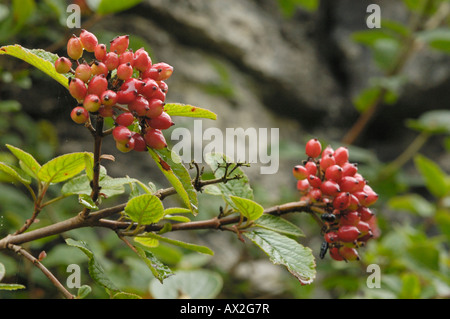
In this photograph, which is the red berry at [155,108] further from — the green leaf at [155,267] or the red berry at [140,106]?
the green leaf at [155,267]

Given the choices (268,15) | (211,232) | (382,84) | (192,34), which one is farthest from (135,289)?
(268,15)

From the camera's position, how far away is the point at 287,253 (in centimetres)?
50

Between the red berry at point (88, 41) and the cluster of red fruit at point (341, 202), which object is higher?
the red berry at point (88, 41)

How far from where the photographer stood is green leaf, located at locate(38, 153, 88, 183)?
1.61 feet

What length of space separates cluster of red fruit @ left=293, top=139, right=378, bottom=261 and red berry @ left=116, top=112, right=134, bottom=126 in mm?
242

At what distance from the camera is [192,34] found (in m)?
1.77

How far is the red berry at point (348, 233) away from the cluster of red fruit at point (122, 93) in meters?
0.24

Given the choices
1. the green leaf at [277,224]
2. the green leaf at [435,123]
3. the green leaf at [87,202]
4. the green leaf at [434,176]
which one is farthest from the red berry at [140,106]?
the green leaf at [435,123]

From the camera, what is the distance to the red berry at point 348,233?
49cm

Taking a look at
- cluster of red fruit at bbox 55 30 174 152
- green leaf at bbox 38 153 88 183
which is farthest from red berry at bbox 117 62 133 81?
green leaf at bbox 38 153 88 183

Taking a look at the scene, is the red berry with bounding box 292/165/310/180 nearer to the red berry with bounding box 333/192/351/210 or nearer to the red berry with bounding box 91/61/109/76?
the red berry with bounding box 333/192/351/210

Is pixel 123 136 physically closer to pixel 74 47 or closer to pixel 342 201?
pixel 74 47
